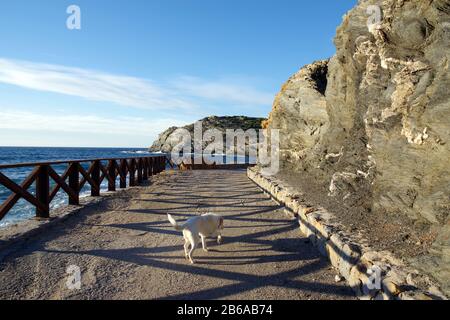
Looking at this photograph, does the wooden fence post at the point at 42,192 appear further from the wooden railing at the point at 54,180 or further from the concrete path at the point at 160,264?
the concrete path at the point at 160,264

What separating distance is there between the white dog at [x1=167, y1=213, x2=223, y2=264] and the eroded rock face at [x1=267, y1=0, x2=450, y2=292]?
3085 millimetres

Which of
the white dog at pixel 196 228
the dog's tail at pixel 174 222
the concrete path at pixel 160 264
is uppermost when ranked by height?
the dog's tail at pixel 174 222

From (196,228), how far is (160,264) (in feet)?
2.54

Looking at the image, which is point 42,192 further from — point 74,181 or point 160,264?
point 160,264

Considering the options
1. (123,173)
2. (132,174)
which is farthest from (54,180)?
(132,174)

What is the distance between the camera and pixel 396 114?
5922 millimetres

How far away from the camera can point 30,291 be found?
12.7 feet

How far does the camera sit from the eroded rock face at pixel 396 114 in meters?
4.56

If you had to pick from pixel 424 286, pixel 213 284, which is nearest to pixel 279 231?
pixel 213 284

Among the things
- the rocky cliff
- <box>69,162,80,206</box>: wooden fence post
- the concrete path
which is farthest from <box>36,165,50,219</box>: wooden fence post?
the rocky cliff

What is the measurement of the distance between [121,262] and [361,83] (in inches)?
274

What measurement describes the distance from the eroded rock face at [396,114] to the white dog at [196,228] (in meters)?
3.09

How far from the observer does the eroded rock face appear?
456cm

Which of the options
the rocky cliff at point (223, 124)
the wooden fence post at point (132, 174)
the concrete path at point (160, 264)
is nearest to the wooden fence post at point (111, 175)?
the wooden fence post at point (132, 174)
